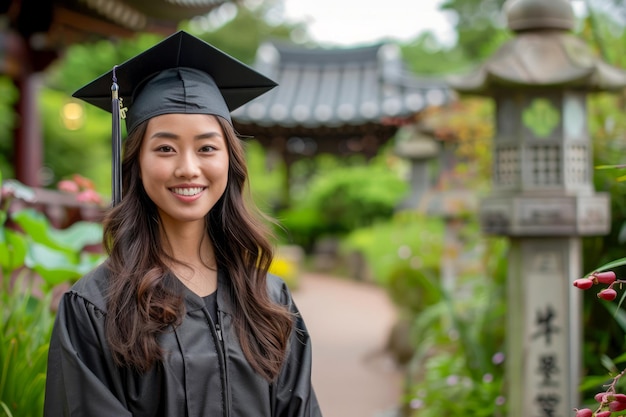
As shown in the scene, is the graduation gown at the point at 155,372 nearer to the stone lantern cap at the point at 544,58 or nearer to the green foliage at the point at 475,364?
the stone lantern cap at the point at 544,58

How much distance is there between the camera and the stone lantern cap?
3520 mm

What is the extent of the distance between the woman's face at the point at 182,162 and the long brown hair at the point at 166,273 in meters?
0.05

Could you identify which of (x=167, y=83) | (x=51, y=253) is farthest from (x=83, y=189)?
(x=167, y=83)

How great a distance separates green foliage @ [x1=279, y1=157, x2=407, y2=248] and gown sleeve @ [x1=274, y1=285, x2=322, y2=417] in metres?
13.7

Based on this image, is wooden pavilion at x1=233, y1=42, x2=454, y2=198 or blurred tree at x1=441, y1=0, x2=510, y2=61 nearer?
wooden pavilion at x1=233, y1=42, x2=454, y2=198

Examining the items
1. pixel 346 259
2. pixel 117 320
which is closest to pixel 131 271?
pixel 117 320

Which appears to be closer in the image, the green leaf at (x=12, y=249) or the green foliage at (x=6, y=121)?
the green leaf at (x=12, y=249)

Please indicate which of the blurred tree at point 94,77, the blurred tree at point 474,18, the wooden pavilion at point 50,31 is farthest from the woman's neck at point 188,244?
the blurred tree at point 474,18

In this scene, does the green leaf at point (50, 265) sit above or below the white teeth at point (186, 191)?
below

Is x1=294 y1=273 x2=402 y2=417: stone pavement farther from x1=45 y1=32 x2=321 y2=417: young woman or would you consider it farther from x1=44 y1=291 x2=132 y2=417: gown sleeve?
x1=44 y1=291 x2=132 y2=417: gown sleeve

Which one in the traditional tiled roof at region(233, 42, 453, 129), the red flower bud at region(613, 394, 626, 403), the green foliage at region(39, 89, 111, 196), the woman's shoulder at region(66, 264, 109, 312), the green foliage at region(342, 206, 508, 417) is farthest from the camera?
the traditional tiled roof at region(233, 42, 453, 129)

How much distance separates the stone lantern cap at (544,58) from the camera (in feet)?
11.5

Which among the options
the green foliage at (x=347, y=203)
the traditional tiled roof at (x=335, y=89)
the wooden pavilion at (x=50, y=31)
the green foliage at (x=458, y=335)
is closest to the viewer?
the green foliage at (x=458, y=335)

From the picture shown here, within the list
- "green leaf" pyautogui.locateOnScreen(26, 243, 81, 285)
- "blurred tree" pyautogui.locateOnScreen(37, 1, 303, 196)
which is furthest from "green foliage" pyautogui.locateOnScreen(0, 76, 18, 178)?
"green leaf" pyautogui.locateOnScreen(26, 243, 81, 285)
